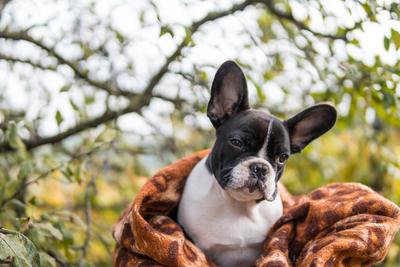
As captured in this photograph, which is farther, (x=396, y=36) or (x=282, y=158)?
(x=396, y=36)

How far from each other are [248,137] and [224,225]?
356 mm

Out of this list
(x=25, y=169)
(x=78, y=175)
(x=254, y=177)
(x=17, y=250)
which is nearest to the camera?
(x=17, y=250)

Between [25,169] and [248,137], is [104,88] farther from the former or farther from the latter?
[248,137]

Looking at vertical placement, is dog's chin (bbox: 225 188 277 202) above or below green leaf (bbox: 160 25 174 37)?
below

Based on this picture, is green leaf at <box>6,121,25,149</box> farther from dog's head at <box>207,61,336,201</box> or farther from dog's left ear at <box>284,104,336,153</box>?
dog's left ear at <box>284,104,336,153</box>

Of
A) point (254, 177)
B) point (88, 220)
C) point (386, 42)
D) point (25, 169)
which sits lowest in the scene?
point (88, 220)

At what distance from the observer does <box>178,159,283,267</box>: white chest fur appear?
2.36 metres

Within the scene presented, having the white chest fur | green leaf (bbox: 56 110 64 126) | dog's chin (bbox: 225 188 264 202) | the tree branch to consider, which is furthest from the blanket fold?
the tree branch

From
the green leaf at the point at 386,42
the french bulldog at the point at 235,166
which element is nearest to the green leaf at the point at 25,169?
the french bulldog at the point at 235,166

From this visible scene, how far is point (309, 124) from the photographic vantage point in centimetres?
242

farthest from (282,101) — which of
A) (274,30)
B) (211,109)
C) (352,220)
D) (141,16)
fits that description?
(352,220)

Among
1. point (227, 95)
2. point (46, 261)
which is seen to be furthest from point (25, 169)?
point (227, 95)

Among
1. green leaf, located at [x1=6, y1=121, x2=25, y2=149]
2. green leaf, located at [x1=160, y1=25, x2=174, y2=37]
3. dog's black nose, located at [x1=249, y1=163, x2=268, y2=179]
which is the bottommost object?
green leaf, located at [x1=6, y1=121, x2=25, y2=149]

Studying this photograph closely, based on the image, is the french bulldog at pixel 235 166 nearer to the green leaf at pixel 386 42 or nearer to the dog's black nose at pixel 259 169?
the dog's black nose at pixel 259 169
